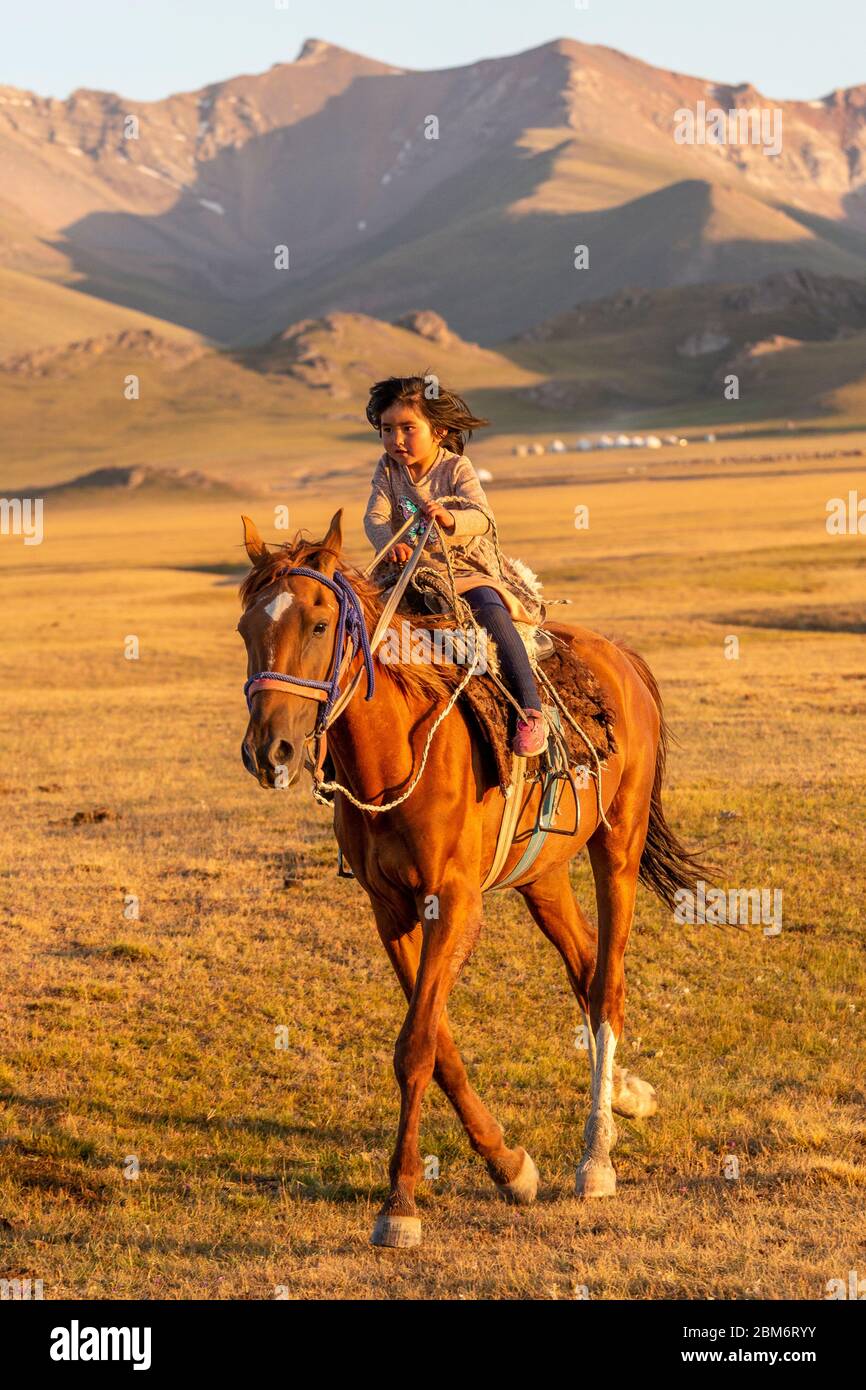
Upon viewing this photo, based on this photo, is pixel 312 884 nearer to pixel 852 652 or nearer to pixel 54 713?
pixel 54 713

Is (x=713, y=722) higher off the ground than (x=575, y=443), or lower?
lower

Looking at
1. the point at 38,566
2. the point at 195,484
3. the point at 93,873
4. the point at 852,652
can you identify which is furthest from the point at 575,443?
the point at 93,873

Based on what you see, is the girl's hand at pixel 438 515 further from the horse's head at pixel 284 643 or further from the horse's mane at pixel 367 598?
the horse's head at pixel 284 643

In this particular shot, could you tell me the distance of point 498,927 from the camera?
13.4 meters

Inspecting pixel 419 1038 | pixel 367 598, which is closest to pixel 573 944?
pixel 419 1038

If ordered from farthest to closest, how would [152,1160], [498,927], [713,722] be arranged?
[713,722], [498,927], [152,1160]

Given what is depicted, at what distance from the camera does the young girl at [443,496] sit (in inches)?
325

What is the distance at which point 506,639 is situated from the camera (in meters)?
8.48

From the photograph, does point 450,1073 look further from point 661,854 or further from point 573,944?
point 661,854

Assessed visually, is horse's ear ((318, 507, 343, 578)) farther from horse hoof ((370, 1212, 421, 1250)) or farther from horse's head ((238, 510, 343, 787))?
horse hoof ((370, 1212, 421, 1250))

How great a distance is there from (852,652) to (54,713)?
53.3ft

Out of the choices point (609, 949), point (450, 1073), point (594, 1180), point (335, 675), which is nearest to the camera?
point (335, 675)

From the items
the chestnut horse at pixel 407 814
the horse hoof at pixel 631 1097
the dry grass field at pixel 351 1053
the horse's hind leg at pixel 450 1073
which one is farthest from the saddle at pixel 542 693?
the dry grass field at pixel 351 1053

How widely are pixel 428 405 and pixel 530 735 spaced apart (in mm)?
1836
